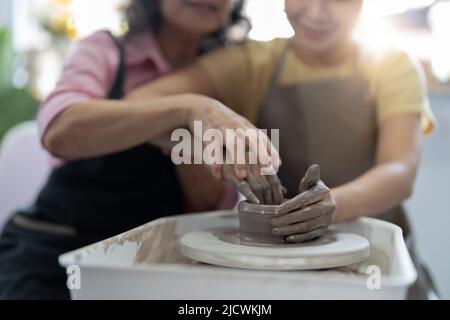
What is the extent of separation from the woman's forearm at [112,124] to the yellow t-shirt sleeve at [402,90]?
11.6 inches

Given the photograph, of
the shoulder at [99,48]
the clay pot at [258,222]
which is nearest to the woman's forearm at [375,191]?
the clay pot at [258,222]

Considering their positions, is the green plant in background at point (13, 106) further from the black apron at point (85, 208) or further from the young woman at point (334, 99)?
the young woman at point (334, 99)

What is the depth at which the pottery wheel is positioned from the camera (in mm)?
552

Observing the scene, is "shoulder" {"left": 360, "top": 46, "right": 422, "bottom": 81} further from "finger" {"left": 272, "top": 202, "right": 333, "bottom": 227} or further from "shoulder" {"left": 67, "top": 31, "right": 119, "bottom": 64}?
"shoulder" {"left": 67, "top": 31, "right": 119, "bottom": 64}

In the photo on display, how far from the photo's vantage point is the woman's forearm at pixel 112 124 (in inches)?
27.9

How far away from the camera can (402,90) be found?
0.81 metres

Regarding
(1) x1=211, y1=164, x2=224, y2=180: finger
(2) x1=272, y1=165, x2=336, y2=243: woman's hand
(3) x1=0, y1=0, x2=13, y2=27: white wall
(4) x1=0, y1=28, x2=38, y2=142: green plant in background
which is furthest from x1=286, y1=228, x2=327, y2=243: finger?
(3) x1=0, y1=0, x2=13, y2=27: white wall

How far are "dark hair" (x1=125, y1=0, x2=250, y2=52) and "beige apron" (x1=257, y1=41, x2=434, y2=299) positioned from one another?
0.40ft

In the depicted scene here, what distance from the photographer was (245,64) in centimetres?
85

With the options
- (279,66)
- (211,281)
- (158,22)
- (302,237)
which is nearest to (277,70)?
(279,66)

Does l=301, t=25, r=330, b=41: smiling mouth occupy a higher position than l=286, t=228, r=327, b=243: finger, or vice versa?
l=301, t=25, r=330, b=41: smiling mouth

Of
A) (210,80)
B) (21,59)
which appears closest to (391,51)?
(210,80)

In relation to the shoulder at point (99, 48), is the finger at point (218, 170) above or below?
below

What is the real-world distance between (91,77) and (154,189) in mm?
215
